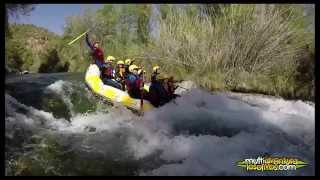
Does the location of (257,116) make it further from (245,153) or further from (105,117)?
(105,117)

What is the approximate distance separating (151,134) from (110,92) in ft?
6.04

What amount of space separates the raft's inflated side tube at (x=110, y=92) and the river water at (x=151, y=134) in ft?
0.41

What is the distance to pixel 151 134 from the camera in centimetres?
649

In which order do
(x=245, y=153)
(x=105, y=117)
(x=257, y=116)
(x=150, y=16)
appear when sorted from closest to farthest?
(x=245, y=153) → (x=257, y=116) → (x=105, y=117) → (x=150, y=16)

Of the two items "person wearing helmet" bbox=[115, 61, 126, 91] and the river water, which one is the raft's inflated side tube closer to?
the river water

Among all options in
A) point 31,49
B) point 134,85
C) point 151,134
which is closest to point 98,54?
point 134,85

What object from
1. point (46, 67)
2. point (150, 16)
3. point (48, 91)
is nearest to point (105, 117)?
point (48, 91)

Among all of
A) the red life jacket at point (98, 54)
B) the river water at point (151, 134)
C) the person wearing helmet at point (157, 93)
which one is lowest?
the river water at point (151, 134)

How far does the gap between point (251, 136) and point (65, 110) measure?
3192mm

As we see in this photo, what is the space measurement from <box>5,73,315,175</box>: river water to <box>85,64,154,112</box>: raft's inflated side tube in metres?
0.13

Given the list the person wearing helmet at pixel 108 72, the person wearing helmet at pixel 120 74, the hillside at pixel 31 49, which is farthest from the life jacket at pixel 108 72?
the hillside at pixel 31 49

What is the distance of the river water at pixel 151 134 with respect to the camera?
5.42 metres

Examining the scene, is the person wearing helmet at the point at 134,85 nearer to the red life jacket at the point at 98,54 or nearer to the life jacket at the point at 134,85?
the life jacket at the point at 134,85

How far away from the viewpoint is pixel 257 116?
7125 millimetres
